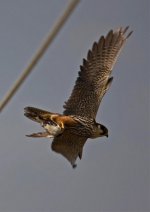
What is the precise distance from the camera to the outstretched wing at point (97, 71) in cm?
868

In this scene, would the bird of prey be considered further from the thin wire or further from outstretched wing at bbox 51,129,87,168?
the thin wire

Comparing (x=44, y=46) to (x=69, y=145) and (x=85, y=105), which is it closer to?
(x=69, y=145)

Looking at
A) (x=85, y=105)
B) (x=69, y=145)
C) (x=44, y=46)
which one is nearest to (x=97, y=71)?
(x=85, y=105)

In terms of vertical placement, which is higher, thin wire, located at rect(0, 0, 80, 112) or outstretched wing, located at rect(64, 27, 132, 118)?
outstretched wing, located at rect(64, 27, 132, 118)

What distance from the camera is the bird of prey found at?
727 cm

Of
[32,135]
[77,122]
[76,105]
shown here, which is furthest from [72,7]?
[76,105]

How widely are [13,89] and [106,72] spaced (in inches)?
290

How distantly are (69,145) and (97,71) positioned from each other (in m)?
1.74

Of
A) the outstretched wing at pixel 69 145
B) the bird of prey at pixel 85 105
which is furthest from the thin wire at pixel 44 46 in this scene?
the outstretched wing at pixel 69 145

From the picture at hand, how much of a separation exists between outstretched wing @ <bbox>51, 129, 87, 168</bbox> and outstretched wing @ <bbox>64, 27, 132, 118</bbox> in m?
0.73

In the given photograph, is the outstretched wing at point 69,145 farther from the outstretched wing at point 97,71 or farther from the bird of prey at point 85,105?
the outstretched wing at point 97,71

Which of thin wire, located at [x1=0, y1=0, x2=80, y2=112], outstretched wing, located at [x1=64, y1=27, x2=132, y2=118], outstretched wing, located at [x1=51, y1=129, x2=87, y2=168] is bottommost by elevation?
thin wire, located at [x1=0, y1=0, x2=80, y2=112]

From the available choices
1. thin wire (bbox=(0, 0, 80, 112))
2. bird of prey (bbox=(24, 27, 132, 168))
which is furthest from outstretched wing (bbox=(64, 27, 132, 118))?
thin wire (bbox=(0, 0, 80, 112))

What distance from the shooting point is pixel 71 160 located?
26.2 ft
